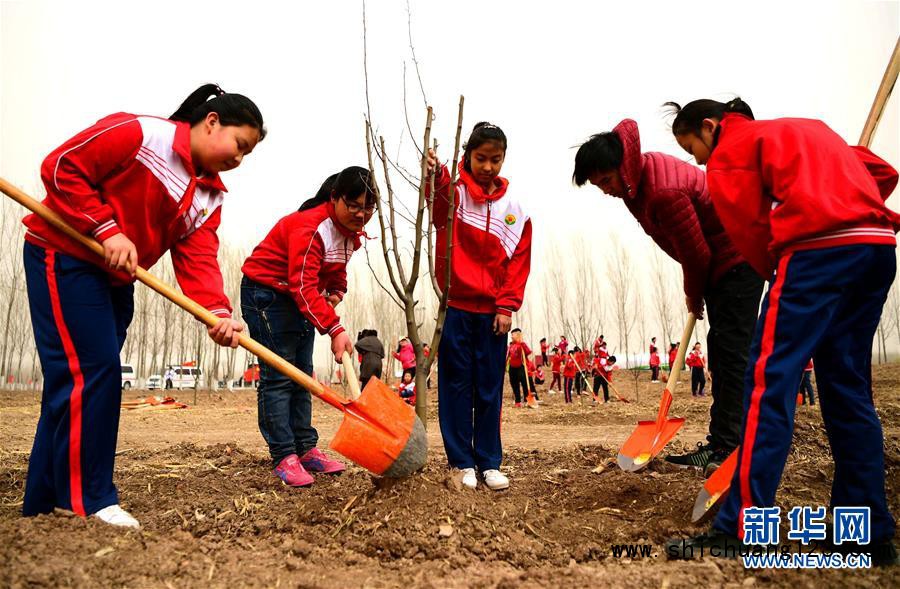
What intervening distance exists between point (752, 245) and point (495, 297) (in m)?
1.35

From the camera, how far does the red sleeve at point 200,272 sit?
113 inches

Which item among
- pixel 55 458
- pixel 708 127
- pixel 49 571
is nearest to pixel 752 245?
pixel 708 127

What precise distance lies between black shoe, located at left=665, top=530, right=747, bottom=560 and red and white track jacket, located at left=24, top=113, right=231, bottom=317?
210 cm

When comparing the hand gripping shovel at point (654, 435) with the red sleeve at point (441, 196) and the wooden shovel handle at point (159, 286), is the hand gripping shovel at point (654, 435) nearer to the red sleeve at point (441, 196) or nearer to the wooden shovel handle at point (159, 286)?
the red sleeve at point (441, 196)

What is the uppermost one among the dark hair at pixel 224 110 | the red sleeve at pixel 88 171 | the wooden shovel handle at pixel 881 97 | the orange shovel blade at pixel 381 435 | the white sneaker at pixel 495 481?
the wooden shovel handle at pixel 881 97

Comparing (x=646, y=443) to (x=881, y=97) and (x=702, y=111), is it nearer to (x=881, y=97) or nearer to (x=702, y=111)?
(x=702, y=111)

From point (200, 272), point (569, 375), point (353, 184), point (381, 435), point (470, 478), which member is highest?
point (353, 184)

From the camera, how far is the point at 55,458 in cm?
236

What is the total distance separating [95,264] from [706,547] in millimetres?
2510

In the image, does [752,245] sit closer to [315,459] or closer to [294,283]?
[294,283]

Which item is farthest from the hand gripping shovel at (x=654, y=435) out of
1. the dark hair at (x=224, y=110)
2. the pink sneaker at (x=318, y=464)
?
the dark hair at (x=224, y=110)

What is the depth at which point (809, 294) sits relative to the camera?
2.09m

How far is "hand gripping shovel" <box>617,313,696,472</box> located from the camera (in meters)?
3.44

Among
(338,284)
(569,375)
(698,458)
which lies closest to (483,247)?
(338,284)
